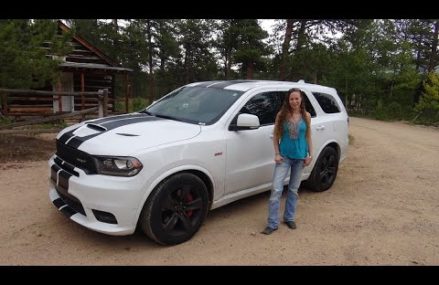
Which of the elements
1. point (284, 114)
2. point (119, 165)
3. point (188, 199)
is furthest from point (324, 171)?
point (119, 165)

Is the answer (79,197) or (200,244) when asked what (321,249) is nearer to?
(200,244)

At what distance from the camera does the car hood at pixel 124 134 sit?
12.3 feet

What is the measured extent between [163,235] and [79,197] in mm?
917

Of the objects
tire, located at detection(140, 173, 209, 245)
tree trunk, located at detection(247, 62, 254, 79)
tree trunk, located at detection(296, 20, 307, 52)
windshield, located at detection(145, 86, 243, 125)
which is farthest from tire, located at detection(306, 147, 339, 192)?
tree trunk, located at detection(247, 62, 254, 79)

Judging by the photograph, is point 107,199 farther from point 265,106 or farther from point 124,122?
point 265,106

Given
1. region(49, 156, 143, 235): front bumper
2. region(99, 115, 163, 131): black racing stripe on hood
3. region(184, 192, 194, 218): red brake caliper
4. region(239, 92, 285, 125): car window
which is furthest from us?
region(239, 92, 285, 125): car window

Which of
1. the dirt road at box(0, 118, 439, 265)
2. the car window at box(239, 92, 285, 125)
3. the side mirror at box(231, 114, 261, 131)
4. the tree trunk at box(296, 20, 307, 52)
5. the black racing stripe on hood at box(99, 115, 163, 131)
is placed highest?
the tree trunk at box(296, 20, 307, 52)

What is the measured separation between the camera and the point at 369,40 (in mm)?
25828

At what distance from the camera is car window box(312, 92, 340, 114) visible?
6.09 meters

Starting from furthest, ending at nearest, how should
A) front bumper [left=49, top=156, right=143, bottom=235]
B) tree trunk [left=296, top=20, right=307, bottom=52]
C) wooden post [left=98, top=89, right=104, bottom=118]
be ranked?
tree trunk [left=296, top=20, right=307, bottom=52] → wooden post [left=98, top=89, right=104, bottom=118] → front bumper [left=49, top=156, right=143, bottom=235]

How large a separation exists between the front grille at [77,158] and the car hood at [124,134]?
0.04m

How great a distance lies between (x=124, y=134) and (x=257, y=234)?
1905 mm

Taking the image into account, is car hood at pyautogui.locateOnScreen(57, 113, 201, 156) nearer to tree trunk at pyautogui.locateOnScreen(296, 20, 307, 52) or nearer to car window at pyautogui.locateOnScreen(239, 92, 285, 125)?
car window at pyautogui.locateOnScreen(239, 92, 285, 125)
